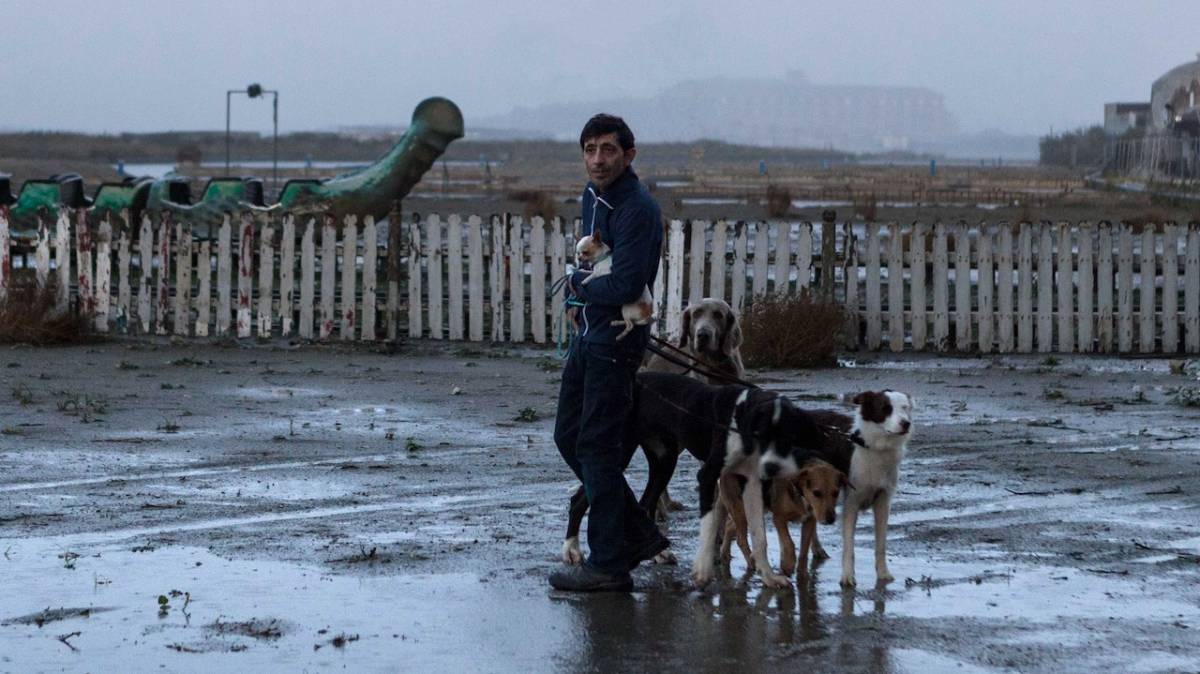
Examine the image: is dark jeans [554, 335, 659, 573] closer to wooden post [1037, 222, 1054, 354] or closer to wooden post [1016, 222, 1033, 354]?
wooden post [1016, 222, 1033, 354]

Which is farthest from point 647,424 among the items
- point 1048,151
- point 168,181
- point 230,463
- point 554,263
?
point 1048,151

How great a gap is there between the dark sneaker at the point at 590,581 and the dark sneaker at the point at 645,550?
9 centimetres

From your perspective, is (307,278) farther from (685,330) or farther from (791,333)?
(685,330)

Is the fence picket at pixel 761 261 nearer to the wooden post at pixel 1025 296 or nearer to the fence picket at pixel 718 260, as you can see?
the fence picket at pixel 718 260

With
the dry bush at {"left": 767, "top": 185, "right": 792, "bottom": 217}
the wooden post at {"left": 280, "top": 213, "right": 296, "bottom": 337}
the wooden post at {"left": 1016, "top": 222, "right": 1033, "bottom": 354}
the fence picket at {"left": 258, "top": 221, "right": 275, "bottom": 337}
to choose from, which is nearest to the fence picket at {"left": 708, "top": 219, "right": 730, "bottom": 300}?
the wooden post at {"left": 1016, "top": 222, "right": 1033, "bottom": 354}

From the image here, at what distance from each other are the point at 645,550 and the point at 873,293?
10.9 metres

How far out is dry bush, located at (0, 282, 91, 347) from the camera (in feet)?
60.3

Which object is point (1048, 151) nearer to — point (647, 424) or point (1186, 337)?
point (1186, 337)

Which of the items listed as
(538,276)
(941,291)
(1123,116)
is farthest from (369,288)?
(1123,116)

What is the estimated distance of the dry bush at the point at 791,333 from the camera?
16.8m

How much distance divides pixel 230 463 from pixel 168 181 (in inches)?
667

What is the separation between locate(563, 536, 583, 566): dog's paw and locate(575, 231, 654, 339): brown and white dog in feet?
3.84

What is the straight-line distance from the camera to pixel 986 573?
7992mm

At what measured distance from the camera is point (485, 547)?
851 cm
